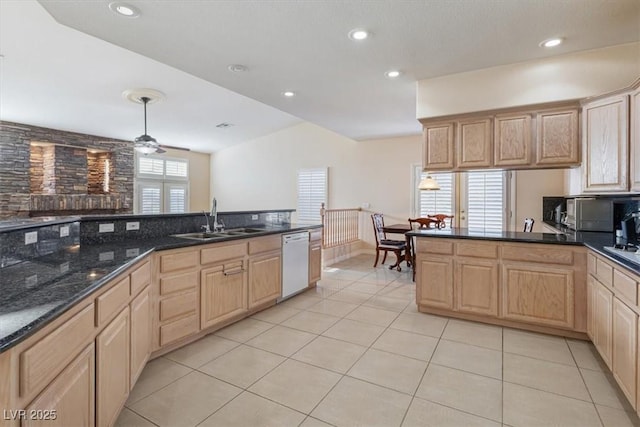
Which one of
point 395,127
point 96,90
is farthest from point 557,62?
point 96,90

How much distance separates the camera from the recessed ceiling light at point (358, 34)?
258 cm

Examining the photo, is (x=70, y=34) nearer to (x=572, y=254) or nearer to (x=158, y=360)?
(x=158, y=360)

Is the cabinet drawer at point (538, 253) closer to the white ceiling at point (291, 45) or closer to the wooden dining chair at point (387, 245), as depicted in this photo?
the white ceiling at point (291, 45)

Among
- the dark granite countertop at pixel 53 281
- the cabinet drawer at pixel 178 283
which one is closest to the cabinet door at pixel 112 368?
the dark granite countertop at pixel 53 281

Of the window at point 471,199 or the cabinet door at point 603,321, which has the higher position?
the window at point 471,199

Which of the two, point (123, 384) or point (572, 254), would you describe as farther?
point (572, 254)

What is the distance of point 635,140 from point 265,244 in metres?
3.41

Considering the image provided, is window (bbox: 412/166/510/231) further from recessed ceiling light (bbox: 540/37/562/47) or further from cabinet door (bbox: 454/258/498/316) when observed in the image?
recessed ceiling light (bbox: 540/37/562/47)

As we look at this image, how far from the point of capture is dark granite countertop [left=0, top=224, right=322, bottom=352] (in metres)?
1.01

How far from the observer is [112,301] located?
1.66 meters

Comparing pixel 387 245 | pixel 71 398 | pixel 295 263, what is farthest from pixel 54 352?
pixel 387 245

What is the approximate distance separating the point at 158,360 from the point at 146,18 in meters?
2.63

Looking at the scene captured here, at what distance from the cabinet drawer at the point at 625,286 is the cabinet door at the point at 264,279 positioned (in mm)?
2960

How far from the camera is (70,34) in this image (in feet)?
12.1
